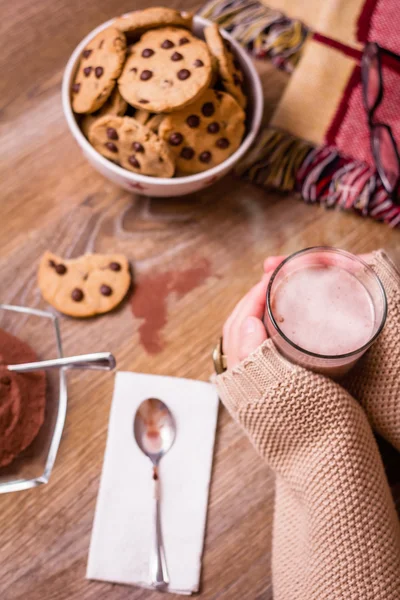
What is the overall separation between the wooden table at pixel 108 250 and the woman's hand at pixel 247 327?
75 mm

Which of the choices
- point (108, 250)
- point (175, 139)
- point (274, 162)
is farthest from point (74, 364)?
point (274, 162)

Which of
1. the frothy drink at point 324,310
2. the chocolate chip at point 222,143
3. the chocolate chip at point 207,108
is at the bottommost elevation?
the frothy drink at point 324,310

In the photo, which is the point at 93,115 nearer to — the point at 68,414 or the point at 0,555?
the point at 68,414

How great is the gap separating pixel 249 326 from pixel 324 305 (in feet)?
0.30

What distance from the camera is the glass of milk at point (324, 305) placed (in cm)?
56

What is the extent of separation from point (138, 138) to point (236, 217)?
0.64 ft

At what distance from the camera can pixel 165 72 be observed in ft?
2.15

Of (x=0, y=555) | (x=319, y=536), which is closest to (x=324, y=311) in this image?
(x=319, y=536)

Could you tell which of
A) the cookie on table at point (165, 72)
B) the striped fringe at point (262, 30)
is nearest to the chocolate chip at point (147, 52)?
the cookie on table at point (165, 72)

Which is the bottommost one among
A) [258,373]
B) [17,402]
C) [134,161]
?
[17,402]

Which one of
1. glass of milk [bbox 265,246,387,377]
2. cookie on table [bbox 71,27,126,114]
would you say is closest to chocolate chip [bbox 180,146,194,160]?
cookie on table [bbox 71,27,126,114]

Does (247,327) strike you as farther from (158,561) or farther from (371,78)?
(371,78)

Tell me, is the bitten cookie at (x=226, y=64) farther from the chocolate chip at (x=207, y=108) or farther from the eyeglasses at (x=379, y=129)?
the eyeglasses at (x=379, y=129)

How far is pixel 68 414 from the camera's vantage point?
2.31ft
